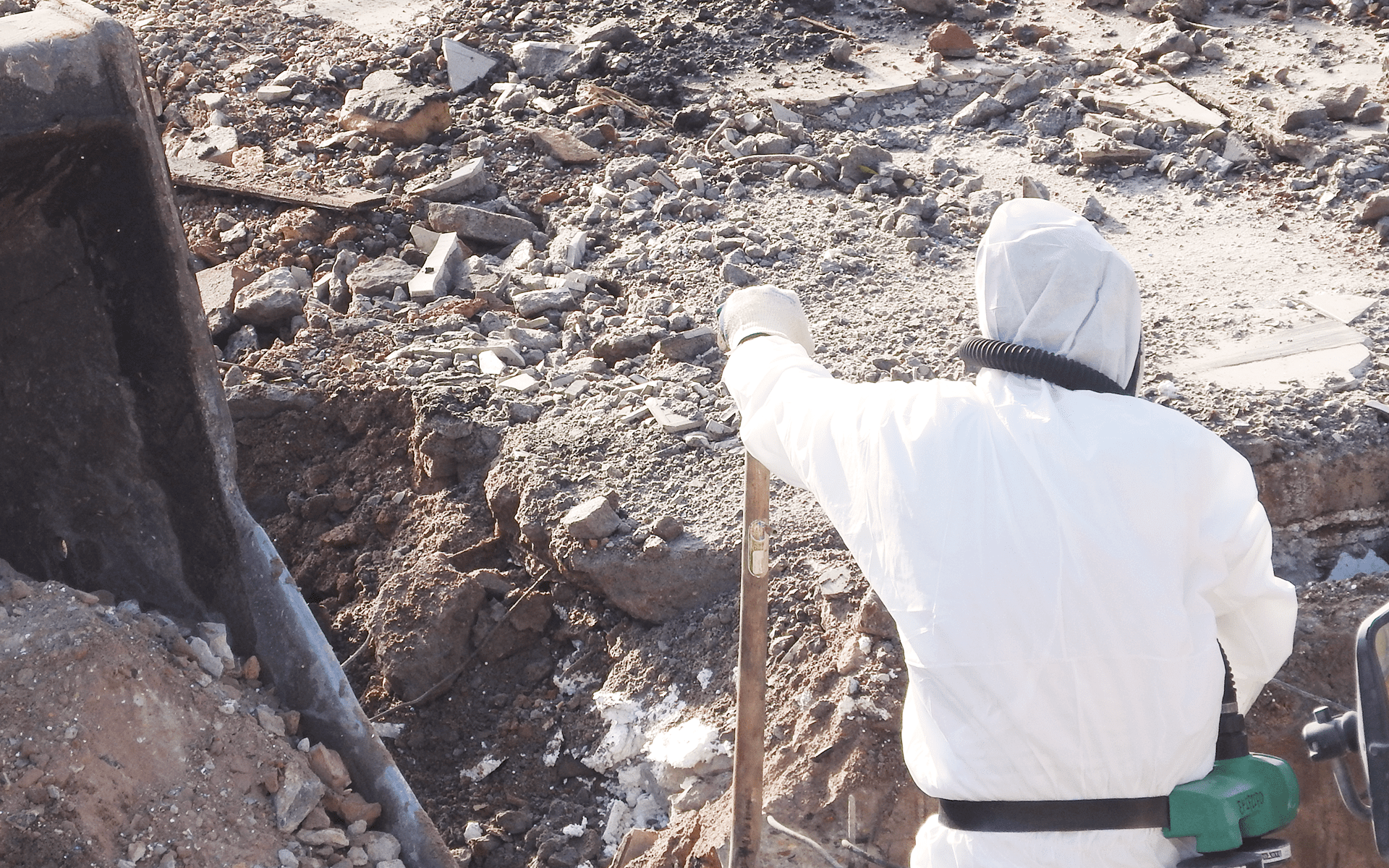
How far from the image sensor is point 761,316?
2629 mm

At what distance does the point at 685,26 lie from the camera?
7.52 meters

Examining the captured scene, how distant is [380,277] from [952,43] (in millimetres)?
3751

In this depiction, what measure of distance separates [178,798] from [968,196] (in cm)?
423

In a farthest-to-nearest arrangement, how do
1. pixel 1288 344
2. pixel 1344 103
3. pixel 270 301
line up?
pixel 1344 103, pixel 270 301, pixel 1288 344

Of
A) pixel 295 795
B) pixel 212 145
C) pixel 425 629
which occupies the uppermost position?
pixel 212 145

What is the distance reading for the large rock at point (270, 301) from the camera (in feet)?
17.3

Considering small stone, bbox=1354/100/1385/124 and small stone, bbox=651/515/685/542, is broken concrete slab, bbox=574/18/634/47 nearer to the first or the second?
small stone, bbox=1354/100/1385/124

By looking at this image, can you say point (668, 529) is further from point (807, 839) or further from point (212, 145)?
point (212, 145)

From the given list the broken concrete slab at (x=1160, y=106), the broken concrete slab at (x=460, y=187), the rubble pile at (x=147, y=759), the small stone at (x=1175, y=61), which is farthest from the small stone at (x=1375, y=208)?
the rubble pile at (x=147, y=759)

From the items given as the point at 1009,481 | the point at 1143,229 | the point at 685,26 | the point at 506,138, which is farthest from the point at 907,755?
the point at 685,26

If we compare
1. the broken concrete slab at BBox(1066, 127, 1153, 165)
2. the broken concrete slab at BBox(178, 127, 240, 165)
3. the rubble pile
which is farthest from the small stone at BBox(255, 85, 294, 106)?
the broken concrete slab at BBox(1066, 127, 1153, 165)

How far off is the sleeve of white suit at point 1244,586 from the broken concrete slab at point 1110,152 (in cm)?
401

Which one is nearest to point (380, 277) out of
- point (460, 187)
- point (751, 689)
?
point (460, 187)

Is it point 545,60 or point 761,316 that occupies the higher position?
point 761,316
